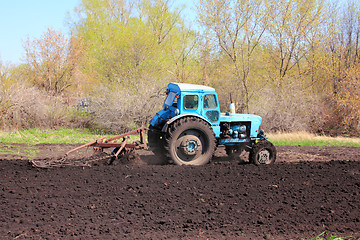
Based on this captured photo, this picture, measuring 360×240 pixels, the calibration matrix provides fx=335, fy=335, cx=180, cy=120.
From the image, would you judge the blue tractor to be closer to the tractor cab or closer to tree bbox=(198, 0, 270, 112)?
the tractor cab

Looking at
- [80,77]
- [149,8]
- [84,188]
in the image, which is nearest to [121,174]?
[84,188]

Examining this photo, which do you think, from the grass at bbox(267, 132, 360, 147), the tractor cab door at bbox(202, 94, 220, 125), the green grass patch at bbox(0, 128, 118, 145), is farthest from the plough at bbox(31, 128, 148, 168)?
the grass at bbox(267, 132, 360, 147)

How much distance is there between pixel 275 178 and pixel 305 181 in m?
0.63

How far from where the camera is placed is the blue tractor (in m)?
8.33

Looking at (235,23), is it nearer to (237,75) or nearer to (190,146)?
(237,75)

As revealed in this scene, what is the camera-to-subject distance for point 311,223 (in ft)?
17.1

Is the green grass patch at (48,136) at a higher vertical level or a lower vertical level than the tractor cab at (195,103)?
lower

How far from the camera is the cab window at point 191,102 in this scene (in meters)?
8.53

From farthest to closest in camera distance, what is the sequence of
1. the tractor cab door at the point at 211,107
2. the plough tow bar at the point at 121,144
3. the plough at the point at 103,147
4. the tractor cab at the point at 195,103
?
the tractor cab door at the point at 211,107 → the tractor cab at the point at 195,103 → the plough tow bar at the point at 121,144 → the plough at the point at 103,147

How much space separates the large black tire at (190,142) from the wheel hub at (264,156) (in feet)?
4.48

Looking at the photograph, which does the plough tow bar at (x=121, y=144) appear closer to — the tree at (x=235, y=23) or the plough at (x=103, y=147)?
the plough at (x=103, y=147)

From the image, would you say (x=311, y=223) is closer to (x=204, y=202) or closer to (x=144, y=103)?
(x=204, y=202)

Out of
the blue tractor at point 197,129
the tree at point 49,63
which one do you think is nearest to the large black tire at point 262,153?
the blue tractor at point 197,129

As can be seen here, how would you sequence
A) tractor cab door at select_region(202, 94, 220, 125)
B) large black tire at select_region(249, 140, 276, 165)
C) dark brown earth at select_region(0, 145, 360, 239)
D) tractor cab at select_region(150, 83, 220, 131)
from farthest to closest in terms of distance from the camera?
1. large black tire at select_region(249, 140, 276, 165)
2. tractor cab door at select_region(202, 94, 220, 125)
3. tractor cab at select_region(150, 83, 220, 131)
4. dark brown earth at select_region(0, 145, 360, 239)
